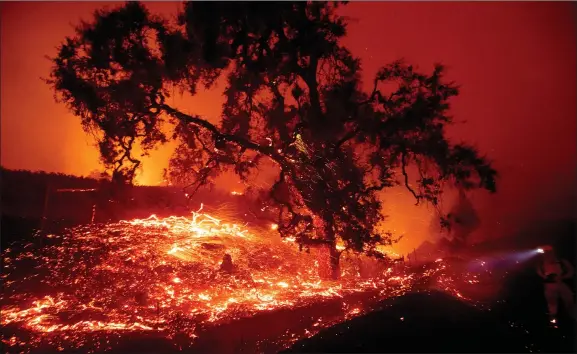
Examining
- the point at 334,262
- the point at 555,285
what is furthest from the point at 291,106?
the point at 555,285

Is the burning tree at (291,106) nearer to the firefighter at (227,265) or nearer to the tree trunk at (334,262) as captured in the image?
the tree trunk at (334,262)

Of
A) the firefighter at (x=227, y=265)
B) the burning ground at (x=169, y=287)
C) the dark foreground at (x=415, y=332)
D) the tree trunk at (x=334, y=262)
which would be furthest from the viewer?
the firefighter at (x=227, y=265)

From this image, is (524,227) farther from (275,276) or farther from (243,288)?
(243,288)

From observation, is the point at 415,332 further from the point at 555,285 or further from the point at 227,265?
the point at 227,265

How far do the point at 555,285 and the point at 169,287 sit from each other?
12.9 metres

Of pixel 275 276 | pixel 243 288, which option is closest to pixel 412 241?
pixel 275 276

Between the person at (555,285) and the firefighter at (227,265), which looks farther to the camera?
the firefighter at (227,265)

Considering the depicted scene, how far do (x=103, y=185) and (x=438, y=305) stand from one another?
41.4 ft

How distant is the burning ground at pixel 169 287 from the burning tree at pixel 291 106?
2.30 meters

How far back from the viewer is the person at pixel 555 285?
9.77 metres

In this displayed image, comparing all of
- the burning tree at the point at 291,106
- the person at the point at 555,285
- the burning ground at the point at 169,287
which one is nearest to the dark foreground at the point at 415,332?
the burning ground at the point at 169,287

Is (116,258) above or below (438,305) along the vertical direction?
above

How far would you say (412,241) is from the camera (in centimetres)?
3219

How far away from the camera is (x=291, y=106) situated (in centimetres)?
1276
